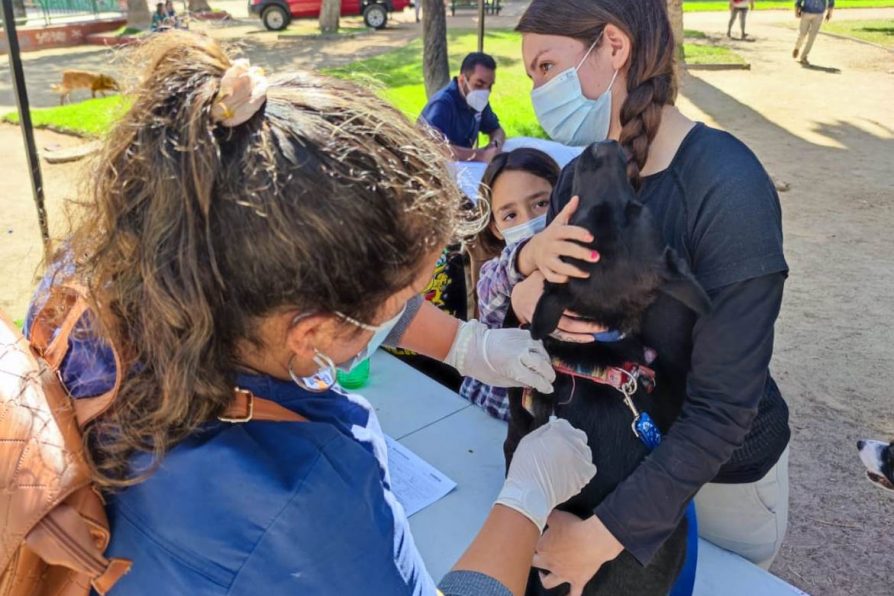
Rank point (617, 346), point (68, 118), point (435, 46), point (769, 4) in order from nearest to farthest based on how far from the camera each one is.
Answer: point (617, 346) → point (435, 46) → point (68, 118) → point (769, 4)

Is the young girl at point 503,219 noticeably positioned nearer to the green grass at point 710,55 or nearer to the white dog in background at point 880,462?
the white dog in background at point 880,462

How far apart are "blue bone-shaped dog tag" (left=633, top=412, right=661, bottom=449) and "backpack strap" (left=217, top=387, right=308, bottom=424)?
825 millimetres

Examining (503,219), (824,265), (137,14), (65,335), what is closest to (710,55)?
(824,265)

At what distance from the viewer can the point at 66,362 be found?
0.95 m

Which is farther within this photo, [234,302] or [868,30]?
[868,30]

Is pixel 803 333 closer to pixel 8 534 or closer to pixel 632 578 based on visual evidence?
pixel 632 578

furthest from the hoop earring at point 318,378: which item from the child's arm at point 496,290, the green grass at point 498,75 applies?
the green grass at point 498,75

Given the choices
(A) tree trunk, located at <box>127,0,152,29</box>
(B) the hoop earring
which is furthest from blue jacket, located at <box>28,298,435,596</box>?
(A) tree trunk, located at <box>127,0,152,29</box>

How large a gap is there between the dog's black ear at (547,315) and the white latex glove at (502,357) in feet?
0.70

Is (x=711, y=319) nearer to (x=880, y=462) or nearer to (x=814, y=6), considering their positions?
(x=880, y=462)

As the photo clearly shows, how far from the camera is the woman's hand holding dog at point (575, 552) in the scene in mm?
1400

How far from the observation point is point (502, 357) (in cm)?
191

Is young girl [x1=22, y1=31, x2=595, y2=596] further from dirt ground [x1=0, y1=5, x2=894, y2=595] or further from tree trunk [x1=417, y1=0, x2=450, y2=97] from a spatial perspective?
tree trunk [x1=417, y1=0, x2=450, y2=97]

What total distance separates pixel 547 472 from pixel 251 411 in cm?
72
